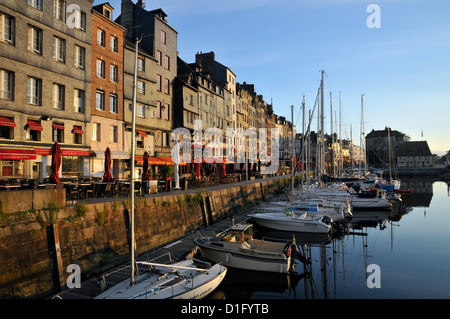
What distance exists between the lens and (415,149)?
389 feet

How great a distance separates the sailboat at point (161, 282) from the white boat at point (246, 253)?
2843 millimetres

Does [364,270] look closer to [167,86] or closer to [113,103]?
[113,103]

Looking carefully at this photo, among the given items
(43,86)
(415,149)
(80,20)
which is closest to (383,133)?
(415,149)

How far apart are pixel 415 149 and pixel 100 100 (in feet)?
416

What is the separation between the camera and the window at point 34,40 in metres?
21.3

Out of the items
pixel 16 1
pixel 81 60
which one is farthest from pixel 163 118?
pixel 16 1

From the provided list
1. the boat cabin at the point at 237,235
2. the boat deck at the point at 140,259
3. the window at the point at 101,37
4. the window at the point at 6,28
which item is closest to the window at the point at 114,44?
the window at the point at 101,37

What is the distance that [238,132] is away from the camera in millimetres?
62969

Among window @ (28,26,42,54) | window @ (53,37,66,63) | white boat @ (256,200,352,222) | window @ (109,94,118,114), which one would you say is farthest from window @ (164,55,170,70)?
white boat @ (256,200,352,222)

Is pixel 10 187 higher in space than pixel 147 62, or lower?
lower

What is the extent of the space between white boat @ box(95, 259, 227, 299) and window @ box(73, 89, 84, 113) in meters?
18.5

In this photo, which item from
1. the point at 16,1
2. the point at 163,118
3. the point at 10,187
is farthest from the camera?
the point at 163,118

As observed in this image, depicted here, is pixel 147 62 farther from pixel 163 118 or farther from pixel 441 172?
pixel 441 172
